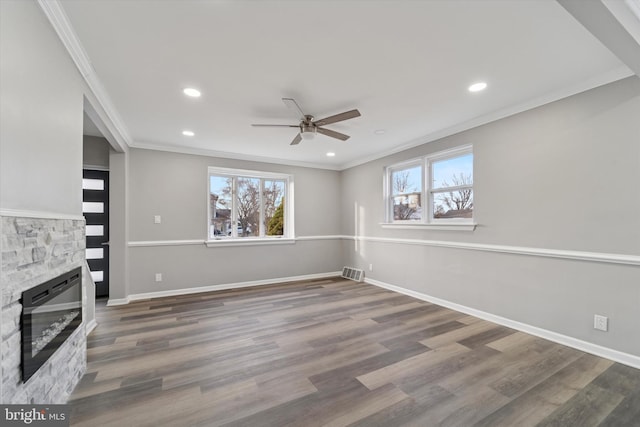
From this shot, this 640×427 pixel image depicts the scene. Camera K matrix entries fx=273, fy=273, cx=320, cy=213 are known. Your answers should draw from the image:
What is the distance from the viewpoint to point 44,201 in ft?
5.39

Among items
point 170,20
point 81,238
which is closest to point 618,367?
point 170,20

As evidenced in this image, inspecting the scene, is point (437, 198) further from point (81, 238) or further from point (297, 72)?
point (81, 238)

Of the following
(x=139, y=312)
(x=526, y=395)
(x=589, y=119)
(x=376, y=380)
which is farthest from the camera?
(x=139, y=312)

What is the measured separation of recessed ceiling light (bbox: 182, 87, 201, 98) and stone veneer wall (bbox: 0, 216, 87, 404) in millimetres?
1484

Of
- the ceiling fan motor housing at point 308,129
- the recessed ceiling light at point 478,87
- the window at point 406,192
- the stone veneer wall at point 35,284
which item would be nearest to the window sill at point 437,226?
the window at point 406,192

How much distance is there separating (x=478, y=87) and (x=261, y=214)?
4148 millimetres

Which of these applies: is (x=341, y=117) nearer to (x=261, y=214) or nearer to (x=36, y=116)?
(x=36, y=116)

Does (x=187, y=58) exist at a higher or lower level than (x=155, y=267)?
higher

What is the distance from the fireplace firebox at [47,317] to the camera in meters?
1.40

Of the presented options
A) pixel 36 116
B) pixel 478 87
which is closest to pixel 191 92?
pixel 36 116

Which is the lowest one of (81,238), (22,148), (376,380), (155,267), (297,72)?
(376,380)

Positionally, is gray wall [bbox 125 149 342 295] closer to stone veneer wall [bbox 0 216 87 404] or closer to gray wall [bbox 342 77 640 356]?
stone veneer wall [bbox 0 216 87 404]

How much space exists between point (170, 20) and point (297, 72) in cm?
98

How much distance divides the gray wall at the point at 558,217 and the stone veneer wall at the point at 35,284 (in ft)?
13.4
